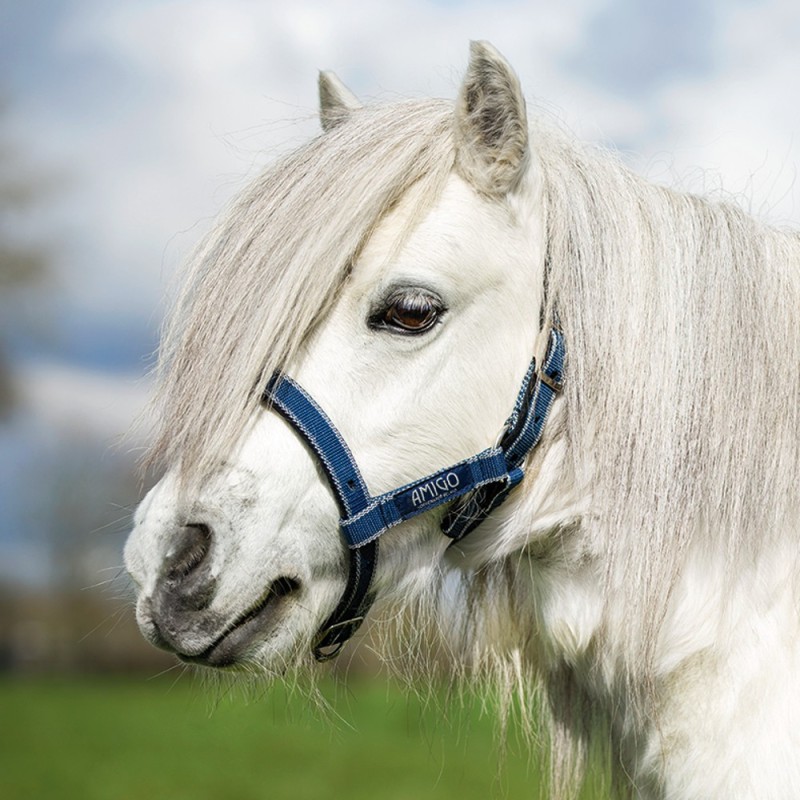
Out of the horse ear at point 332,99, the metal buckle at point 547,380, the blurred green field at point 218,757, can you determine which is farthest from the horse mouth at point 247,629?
the blurred green field at point 218,757

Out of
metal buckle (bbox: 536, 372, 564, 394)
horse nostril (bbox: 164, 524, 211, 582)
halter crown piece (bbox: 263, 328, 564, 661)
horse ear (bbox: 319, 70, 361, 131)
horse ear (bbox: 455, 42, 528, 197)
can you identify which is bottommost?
horse nostril (bbox: 164, 524, 211, 582)

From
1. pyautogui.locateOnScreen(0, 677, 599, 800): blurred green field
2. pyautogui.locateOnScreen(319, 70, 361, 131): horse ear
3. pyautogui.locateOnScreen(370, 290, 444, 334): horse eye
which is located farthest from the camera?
pyautogui.locateOnScreen(0, 677, 599, 800): blurred green field

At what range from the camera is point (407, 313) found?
7.39ft

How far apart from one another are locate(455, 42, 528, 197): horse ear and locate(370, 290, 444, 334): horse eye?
35 centimetres

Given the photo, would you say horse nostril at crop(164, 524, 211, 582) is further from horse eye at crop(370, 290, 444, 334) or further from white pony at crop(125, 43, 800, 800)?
horse eye at crop(370, 290, 444, 334)

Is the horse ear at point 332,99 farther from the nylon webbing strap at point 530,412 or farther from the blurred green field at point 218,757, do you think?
the blurred green field at point 218,757

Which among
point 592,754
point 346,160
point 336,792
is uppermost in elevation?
point 346,160

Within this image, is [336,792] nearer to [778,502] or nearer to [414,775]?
[414,775]

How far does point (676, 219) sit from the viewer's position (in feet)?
8.11

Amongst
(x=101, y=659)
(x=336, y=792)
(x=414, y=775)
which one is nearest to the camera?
(x=336, y=792)

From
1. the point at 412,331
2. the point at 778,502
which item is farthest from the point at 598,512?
the point at 412,331

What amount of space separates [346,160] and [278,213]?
228 millimetres

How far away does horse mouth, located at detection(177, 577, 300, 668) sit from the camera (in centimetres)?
221

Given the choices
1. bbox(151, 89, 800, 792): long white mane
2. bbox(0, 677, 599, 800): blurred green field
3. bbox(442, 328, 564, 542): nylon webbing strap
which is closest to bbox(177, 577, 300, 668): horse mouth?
bbox(151, 89, 800, 792): long white mane
